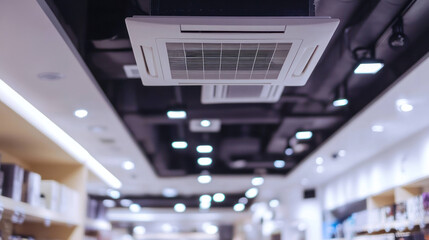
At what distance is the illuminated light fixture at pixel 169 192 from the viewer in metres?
11.9

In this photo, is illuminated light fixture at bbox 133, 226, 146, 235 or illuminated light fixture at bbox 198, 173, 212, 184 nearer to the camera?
illuminated light fixture at bbox 198, 173, 212, 184

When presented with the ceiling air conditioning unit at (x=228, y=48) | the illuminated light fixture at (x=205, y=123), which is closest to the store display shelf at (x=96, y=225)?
the illuminated light fixture at (x=205, y=123)

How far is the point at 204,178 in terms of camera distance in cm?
973

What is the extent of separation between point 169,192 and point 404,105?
8.29 metres

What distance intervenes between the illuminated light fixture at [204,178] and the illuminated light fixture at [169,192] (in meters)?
1.68

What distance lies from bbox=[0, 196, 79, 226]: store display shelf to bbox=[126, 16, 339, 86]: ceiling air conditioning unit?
156cm

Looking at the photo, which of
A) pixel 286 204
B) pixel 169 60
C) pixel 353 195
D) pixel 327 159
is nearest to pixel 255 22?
pixel 169 60

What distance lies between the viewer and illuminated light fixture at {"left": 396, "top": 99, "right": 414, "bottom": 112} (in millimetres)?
4733

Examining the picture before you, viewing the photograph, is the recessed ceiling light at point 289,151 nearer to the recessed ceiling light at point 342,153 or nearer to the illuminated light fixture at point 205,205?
the recessed ceiling light at point 342,153

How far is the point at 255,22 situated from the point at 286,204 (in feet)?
30.0

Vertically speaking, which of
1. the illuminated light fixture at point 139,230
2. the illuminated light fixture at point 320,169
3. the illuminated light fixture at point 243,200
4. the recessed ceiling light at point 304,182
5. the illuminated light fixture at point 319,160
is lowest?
the illuminated light fixture at point 139,230

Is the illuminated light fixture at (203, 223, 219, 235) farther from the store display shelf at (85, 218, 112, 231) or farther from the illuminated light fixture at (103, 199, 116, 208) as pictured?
the store display shelf at (85, 218, 112, 231)

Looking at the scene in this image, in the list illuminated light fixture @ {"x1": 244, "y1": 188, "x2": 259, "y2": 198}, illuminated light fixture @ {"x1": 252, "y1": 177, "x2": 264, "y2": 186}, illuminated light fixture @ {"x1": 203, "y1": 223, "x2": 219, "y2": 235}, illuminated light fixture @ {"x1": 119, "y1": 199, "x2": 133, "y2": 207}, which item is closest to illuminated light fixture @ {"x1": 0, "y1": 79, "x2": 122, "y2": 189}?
illuminated light fixture @ {"x1": 252, "y1": 177, "x2": 264, "y2": 186}

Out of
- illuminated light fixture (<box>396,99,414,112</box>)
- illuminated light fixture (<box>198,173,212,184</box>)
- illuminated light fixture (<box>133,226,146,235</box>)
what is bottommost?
illuminated light fixture (<box>133,226,146,235</box>)
